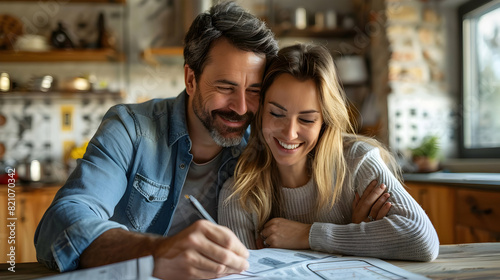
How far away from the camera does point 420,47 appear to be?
9.96ft

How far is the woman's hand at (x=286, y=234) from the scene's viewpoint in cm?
105

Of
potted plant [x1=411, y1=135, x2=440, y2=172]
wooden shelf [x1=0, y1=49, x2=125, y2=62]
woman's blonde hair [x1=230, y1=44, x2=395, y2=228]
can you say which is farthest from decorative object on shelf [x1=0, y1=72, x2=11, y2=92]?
potted plant [x1=411, y1=135, x2=440, y2=172]

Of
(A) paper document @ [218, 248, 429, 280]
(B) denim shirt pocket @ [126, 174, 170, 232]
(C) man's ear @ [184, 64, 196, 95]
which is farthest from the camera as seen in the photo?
(C) man's ear @ [184, 64, 196, 95]

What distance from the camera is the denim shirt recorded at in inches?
40.0

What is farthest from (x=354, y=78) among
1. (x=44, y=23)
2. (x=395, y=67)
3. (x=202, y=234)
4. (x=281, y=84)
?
(x=202, y=234)

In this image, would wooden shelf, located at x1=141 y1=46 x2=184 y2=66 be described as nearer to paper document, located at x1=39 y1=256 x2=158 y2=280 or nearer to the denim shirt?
the denim shirt

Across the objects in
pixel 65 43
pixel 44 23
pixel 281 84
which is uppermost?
pixel 44 23

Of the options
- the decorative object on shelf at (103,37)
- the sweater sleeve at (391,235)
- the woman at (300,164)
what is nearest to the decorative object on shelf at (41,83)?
the decorative object on shelf at (103,37)

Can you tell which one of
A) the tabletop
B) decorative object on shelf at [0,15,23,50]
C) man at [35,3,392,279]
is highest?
decorative object on shelf at [0,15,23,50]

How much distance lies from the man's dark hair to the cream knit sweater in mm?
430

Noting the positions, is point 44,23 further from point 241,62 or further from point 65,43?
point 241,62

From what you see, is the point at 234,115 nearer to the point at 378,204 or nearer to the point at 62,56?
the point at 378,204

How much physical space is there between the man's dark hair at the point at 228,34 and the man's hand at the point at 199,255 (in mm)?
746

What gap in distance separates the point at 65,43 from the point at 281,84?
2.62m
